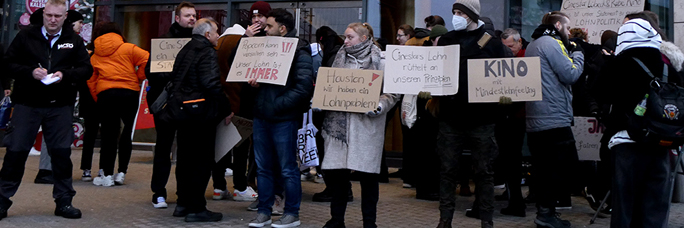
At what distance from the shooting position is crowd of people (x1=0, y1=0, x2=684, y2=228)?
16.7ft

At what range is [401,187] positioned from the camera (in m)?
A: 8.98

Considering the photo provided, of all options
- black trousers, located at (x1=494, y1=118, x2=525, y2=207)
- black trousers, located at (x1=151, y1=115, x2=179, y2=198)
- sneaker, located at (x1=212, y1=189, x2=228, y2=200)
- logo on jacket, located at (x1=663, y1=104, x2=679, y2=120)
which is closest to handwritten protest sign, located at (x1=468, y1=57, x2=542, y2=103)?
logo on jacket, located at (x1=663, y1=104, x2=679, y2=120)

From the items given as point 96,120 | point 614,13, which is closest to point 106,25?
point 96,120

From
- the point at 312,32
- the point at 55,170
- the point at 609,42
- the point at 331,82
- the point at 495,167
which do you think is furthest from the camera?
the point at 312,32

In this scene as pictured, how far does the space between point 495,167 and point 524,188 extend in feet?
4.78

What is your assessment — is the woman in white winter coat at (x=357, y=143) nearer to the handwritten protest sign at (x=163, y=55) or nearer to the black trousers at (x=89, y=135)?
the handwritten protest sign at (x=163, y=55)

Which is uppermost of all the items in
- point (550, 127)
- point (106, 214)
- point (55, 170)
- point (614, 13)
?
point (614, 13)

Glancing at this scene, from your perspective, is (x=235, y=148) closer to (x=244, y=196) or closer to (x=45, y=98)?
(x=244, y=196)

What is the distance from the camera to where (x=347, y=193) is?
19.4 ft

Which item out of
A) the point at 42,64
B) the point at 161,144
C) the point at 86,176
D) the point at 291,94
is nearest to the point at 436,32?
the point at 291,94

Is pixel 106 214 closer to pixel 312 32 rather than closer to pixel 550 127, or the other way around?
pixel 550 127

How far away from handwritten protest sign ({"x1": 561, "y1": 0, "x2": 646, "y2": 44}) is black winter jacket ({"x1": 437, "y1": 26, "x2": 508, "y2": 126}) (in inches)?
140

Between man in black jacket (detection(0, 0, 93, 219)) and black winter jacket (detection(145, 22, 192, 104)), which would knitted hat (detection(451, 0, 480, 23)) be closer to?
black winter jacket (detection(145, 22, 192, 104))

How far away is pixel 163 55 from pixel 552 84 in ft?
12.2
